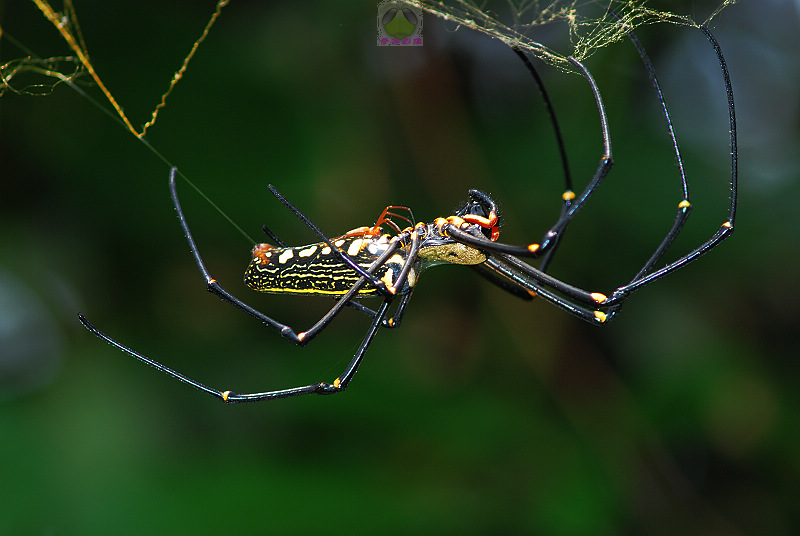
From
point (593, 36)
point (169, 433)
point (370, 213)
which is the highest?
point (593, 36)

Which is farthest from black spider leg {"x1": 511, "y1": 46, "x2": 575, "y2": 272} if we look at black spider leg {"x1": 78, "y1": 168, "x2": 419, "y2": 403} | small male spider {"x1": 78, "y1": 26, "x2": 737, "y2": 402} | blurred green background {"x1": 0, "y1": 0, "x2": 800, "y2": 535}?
blurred green background {"x1": 0, "y1": 0, "x2": 800, "y2": 535}

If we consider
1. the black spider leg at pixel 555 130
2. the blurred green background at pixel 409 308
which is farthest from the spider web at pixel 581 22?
the blurred green background at pixel 409 308

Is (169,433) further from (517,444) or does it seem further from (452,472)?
(517,444)

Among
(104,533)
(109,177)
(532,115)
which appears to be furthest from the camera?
(532,115)

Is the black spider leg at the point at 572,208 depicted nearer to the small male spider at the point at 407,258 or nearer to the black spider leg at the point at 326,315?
the small male spider at the point at 407,258

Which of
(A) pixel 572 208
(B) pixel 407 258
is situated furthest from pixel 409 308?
(A) pixel 572 208

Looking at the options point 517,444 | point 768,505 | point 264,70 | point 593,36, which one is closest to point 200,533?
point 517,444

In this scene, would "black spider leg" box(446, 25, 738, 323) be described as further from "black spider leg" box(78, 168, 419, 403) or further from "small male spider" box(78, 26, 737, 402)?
"black spider leg" box(78, 168, 419, 403)
